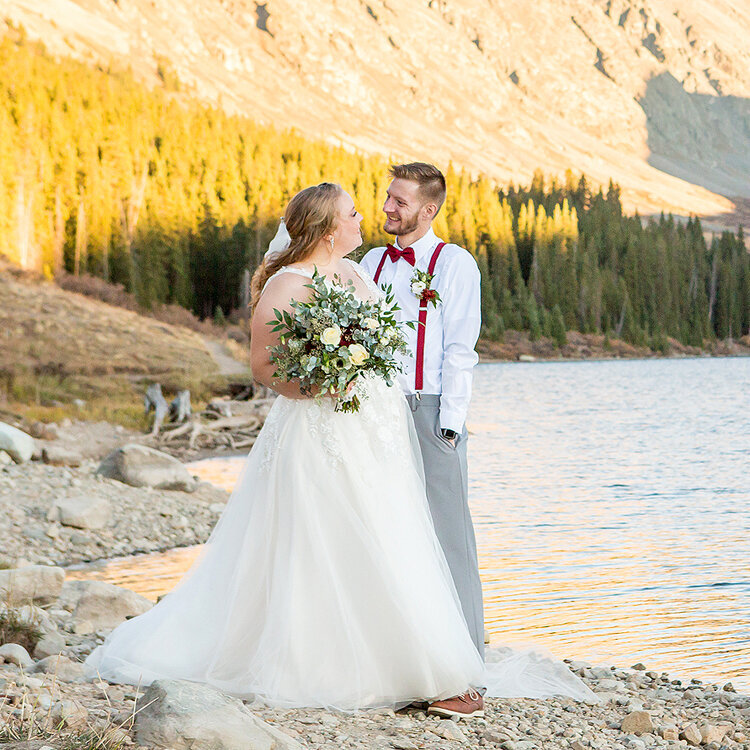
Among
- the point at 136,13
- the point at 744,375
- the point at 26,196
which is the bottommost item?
the point at 744,375

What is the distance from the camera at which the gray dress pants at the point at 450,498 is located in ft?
18.3

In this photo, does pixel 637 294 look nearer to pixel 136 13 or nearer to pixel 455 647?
pixel 455 647

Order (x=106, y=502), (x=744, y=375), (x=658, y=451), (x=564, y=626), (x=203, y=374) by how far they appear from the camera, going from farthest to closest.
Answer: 1. (x=744, y=375)
2. (x=203, y=374)
3. (x=658, y=451)
4. (x=106, y=502)
5. (x=564, y=626)

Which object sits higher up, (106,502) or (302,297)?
(302,297)

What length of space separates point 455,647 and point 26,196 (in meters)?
56.4

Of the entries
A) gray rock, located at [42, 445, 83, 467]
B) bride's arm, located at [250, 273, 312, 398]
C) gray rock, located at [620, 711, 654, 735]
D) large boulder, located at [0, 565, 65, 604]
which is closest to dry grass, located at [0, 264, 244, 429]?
gray rock, located at [42, 445, 83, 467]

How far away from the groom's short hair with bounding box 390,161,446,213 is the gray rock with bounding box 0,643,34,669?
3307mm

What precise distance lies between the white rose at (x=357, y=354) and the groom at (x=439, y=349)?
48cm

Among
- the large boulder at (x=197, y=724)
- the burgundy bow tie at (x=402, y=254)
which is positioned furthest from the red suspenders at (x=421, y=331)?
the large boulder at (x=197, y=724)

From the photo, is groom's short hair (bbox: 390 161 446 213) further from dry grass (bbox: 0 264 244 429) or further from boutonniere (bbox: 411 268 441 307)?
dry grass (bbox: 0 264 244 429)

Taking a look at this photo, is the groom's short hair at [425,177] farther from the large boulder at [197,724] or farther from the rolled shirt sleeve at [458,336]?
the large boulder at [197,724]

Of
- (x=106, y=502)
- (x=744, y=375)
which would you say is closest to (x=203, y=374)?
(x=106, y=502)

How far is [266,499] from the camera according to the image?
18.2 feet

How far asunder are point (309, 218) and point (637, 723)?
314 centimetres
